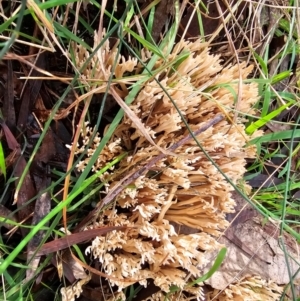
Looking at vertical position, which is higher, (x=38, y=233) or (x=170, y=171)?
(x=170, y=171)

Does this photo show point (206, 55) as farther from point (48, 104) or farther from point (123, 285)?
point (123, 285)

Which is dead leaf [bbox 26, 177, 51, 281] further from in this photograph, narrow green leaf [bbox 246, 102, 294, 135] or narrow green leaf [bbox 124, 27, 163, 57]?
narrow green leaf [bbox 246, 102, 294, 135]

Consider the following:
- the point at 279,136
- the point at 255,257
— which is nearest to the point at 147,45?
the point at 279,136

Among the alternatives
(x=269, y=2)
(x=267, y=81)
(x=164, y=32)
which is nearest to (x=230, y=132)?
(x=267, y=81)

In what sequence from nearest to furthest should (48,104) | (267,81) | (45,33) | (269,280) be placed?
(45,33), (48,104), (267,81), (269,280)

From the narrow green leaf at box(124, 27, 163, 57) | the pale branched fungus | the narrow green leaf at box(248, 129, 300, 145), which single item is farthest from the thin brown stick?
the narrow green leaf at box(248, 129, 300, 145)

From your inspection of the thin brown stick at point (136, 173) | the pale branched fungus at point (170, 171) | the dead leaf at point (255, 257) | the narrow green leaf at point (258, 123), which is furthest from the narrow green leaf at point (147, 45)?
the dead leaf at point (255, 257)

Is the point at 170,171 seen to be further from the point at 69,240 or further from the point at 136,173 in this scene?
the point at 69,240

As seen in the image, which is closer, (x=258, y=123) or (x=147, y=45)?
(x=147, y=45)

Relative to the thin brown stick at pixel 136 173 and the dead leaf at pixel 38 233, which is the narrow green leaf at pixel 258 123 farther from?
the dead leaf at pixel 38 233
